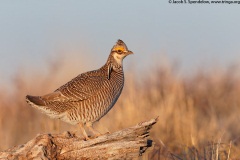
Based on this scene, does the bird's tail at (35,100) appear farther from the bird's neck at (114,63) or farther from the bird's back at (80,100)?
the bird's neck at (114,63)

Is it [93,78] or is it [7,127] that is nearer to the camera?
[93,78]

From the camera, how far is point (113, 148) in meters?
6.11

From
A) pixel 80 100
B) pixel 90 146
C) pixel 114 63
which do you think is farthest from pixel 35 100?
pixel 114 63

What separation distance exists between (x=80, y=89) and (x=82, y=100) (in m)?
0.13

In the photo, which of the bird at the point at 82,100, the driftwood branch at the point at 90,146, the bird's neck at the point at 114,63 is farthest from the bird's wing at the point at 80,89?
the driftwood branch at the point at 90,146

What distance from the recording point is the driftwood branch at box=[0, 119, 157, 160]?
6039 millimetres

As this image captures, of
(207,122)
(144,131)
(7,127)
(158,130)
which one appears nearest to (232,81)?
(207,122)

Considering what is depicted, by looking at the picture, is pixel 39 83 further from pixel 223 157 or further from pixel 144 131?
pixel 144 131

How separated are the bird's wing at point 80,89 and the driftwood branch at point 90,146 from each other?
3.17 feet

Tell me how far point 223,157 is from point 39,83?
15.7 ft

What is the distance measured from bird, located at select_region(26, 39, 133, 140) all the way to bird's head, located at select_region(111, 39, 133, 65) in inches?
15.1

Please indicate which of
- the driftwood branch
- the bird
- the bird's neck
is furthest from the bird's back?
the driftwood branch

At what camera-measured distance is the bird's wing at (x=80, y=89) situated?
7.14 m

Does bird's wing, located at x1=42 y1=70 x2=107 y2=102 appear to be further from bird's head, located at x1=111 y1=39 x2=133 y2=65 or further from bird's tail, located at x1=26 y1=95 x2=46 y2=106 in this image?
bird's head, located at x1=111 y1=39 x2=133 y2=65
